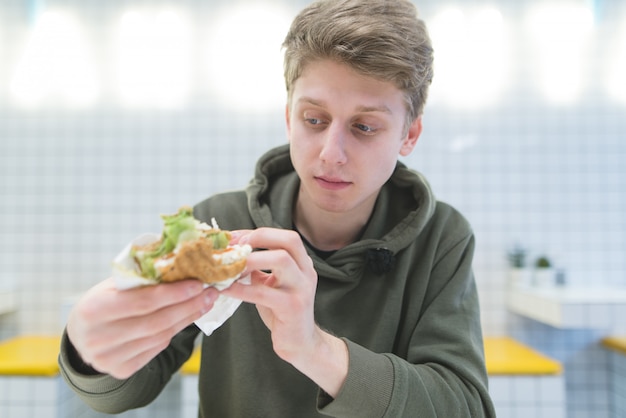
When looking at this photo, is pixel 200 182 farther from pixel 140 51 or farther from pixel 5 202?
pixel 5 202

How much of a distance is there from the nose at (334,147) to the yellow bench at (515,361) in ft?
5.70

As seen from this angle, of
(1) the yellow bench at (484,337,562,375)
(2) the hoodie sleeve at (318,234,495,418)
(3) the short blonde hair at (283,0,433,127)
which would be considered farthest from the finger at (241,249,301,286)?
(1) the yellow bench at (484,337,562,375)

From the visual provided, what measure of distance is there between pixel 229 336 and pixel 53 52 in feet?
8.81

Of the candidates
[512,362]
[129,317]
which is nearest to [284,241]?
[129,317]

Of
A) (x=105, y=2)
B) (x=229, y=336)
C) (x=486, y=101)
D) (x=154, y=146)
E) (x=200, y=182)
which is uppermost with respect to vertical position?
(x=105, y=2)

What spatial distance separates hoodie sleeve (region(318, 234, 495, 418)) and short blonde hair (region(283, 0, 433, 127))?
0.44m

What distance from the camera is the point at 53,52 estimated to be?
9.79 feet

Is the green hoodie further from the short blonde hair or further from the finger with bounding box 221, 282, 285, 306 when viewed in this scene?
the finger with bounding box 221, 282, 285, 306

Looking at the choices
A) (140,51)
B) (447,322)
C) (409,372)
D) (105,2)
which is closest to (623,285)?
(447,322)

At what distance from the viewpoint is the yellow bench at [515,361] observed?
2268 mm

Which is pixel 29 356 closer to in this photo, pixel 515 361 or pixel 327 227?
pixel 327 227

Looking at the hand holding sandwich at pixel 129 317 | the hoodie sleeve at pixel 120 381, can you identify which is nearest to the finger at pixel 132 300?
the hand holding sandwich at pixel 129 317

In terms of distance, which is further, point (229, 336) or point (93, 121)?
point (93, 121)

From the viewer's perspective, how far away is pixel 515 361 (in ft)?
7.79
